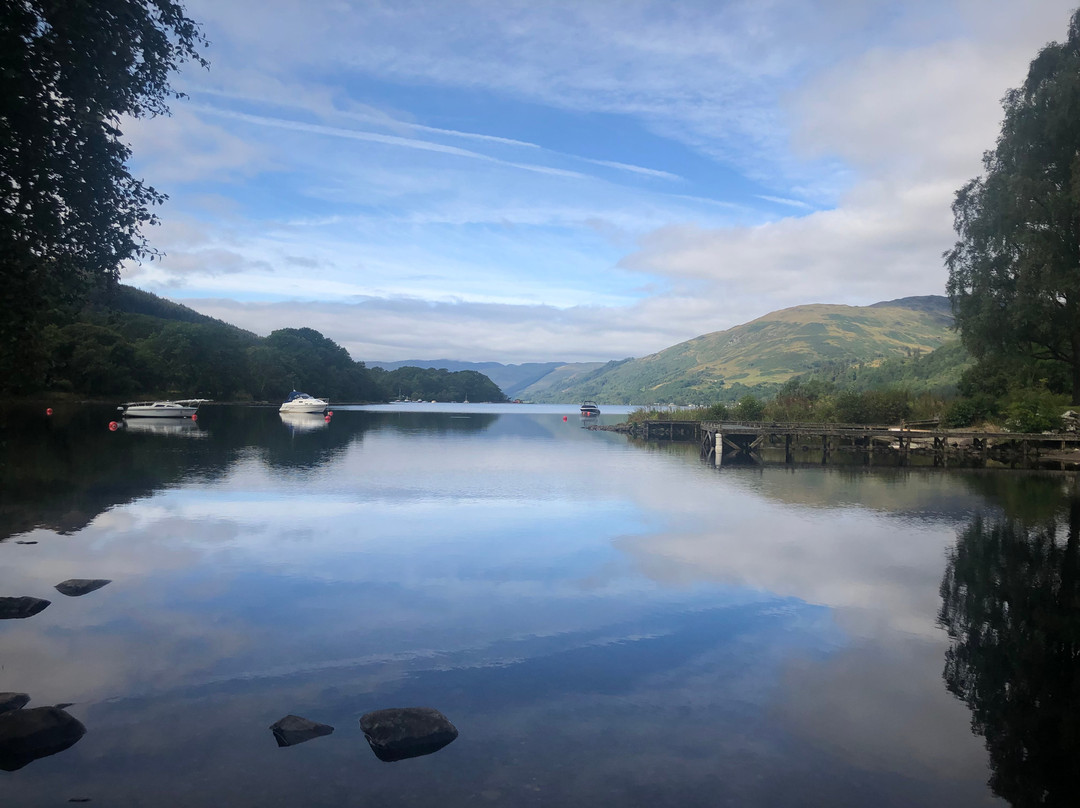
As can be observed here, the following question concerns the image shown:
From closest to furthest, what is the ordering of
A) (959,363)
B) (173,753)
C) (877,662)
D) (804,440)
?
(173,753), (877,662), (804,440), (959,363)

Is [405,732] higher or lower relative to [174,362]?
lower

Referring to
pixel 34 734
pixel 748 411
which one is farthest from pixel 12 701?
pixel 748 411

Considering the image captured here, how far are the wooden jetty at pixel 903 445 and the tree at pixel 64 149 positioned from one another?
4557 centimetres

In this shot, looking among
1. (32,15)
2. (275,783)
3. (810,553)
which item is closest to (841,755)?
(275,783)

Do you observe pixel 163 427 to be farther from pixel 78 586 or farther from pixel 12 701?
pixel 12 701

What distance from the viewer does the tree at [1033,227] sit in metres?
43.1

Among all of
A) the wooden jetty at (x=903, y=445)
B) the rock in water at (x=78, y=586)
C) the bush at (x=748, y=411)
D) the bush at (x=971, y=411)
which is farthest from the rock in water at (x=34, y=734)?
the bush at (x=748, y=411)

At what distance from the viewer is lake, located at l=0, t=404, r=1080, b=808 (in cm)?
878

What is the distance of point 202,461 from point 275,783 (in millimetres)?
38734

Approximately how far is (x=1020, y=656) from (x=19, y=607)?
1946 cm

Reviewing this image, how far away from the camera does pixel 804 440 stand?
73.8 metres

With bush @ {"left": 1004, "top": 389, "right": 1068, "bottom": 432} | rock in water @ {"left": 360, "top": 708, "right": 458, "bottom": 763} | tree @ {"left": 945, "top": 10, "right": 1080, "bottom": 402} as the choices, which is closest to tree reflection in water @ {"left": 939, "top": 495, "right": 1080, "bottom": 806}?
rock in water @ {"left": 360, "top": 708, "right": 458, "bottom": 763}

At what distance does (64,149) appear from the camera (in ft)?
40.5

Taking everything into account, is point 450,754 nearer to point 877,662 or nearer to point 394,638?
point 394,638
